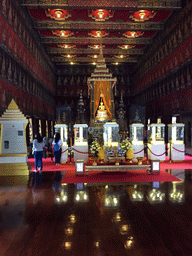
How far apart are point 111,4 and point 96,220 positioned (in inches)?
521

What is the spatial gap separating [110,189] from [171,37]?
42.6ft

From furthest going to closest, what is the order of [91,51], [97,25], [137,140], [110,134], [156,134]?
[91,51]
[97,25]
[110,134]
[137,140]
[156,134]

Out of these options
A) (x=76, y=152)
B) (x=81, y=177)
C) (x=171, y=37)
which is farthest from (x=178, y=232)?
(x=171, y=37)

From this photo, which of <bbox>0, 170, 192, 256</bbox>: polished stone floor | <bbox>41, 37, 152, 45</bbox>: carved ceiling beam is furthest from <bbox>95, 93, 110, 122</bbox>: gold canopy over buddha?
<bbox>0, 170, 192, 256</bbox>: polished stone floor

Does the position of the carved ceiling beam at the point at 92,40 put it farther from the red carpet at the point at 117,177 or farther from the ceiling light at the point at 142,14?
the red carpet at the point at 117,177

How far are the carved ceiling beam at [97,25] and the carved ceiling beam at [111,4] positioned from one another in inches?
118

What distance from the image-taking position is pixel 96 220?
13.9ft

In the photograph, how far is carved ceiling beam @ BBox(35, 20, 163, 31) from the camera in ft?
55.4

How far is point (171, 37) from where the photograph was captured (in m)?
15.7

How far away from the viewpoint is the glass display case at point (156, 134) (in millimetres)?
11492

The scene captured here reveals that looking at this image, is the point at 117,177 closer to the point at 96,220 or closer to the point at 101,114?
the point at 96,220

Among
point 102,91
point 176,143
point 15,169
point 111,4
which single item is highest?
point 111,4

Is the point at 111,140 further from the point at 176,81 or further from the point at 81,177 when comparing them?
the point at 176,81

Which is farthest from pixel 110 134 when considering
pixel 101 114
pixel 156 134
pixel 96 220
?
pixel 96 220
